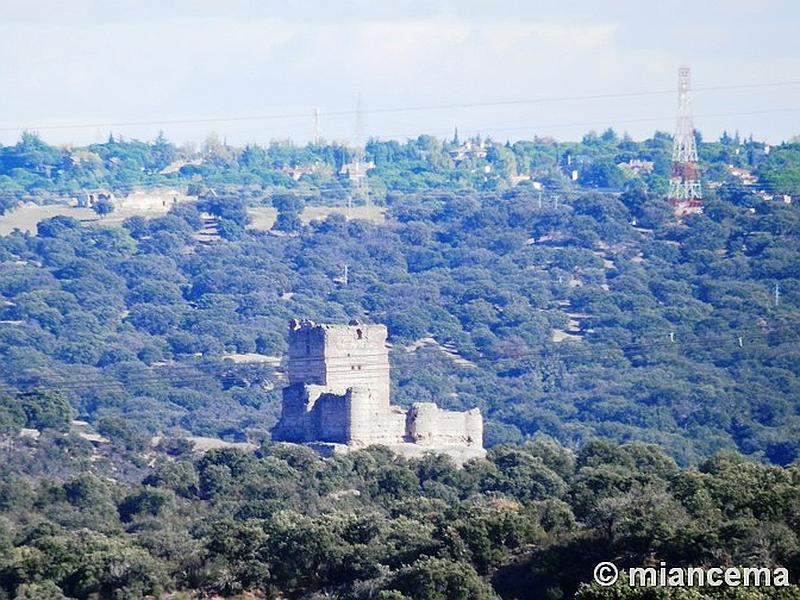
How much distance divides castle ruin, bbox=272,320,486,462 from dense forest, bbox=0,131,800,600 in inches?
47.3

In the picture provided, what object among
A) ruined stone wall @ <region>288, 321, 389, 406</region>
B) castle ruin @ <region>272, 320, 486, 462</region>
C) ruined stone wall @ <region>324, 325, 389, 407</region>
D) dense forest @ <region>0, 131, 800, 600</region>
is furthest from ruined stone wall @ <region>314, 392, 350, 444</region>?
ruined stone wall @ <region>324, 325, 389, 407</region>

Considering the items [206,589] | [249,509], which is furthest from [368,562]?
[249,509]

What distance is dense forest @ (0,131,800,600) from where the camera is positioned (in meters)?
46.4

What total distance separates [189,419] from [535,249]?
121 feet

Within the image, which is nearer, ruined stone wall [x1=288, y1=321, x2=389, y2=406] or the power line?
ruined stone wall [x1=288, y1=321, x2=389, y2=406]

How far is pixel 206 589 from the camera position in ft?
152

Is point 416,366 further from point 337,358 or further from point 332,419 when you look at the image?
point 332,419

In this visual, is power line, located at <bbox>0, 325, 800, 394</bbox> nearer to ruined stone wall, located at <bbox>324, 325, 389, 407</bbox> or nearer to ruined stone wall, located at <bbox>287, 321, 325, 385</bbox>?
ruined stone wall, located at <bbox>287, 321, 325, 385</bbox>

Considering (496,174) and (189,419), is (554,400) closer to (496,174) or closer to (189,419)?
(189,419)

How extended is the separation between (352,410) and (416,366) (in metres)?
36.7

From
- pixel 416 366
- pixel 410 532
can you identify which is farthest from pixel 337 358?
pixel 416 366

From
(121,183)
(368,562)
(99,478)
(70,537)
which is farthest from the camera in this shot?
(121,183)

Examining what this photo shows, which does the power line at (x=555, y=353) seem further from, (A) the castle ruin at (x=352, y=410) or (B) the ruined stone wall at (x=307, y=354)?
(A) the castle ruin at (x=352, y=410)

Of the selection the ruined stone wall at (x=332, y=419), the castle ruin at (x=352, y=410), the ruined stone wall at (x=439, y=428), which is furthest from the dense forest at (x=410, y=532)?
the ruined stone wall at (x=439, y=428)
